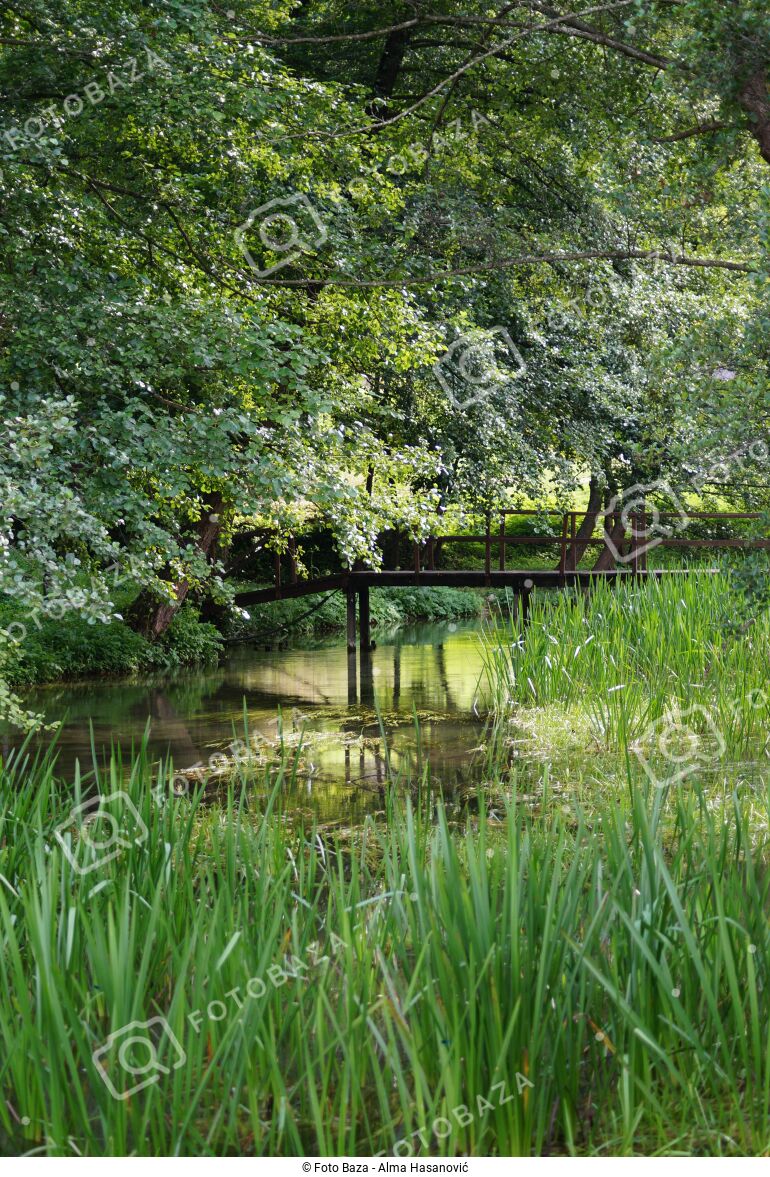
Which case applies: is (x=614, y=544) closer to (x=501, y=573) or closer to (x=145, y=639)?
(x=501, y=573)

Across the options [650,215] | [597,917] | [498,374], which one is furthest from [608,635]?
[597,917]

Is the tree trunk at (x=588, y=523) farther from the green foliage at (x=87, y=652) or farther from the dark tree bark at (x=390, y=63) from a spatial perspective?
the dark tree bark at (x=390, y=63)

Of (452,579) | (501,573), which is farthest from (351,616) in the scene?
(501,573)

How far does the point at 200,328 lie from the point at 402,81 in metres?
8.77

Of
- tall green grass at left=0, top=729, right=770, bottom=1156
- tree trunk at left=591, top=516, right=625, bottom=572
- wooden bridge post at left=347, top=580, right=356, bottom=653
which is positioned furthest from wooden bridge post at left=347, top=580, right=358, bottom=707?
tall green grass at left=0, top=729, right=770, bottom=1156

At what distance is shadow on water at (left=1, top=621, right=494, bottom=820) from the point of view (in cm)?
886

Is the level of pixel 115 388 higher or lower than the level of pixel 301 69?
lower

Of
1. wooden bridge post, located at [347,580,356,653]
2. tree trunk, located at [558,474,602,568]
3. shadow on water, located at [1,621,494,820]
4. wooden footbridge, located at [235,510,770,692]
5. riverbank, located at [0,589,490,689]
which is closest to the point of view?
shadow on water, located at [1,621,494,820]

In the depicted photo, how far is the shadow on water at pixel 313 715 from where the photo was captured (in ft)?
29.1

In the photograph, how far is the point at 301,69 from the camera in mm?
14258

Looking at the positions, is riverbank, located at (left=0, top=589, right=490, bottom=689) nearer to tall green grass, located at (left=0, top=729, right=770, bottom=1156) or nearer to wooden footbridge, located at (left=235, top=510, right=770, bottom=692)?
wooden footbridge, located at (left=235, top=510, right=770, bottom=692)

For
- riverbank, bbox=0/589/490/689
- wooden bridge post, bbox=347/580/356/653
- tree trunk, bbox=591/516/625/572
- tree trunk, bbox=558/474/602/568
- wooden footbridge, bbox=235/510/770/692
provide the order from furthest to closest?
tree trunk, bbox=591/516/625/572
wooden bridge post, bbox=347/580/356/653
tree trunk, bbox=558/474/602/568
wooden footbridge, bbox=235/510/770/692
riverbank, bbox=0/589/490/689

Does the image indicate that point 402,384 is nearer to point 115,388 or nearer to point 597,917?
point 115,388

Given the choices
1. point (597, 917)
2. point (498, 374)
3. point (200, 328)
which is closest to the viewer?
point (597, 917)
